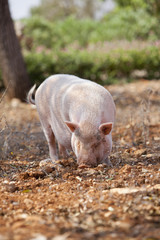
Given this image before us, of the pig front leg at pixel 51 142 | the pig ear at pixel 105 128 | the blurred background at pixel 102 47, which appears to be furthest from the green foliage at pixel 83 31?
the pig ear at pixel 105 128

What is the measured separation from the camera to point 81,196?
2930mm

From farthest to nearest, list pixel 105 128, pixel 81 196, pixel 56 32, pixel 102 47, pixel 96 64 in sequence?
pixel 56 32, pixel 102 47, pixel 96 64, pixel 105 128, pixel 81 196

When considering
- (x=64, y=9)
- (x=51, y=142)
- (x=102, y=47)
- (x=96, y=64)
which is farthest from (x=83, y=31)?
(x=51, y=142)

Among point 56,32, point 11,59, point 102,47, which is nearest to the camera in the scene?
point 11,59

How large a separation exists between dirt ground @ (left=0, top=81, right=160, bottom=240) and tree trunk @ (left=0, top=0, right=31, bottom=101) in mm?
4419

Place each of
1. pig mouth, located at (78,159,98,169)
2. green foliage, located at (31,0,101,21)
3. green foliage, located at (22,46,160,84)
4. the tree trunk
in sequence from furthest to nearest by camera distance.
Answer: green foliage, located at (31,0,101,21), green foliage, located at (22,46,160,84), the tree trunk, pig mouth, located at (78,159,98,169)

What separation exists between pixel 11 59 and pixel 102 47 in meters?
6.41

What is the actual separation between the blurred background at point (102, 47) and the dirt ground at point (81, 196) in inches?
267

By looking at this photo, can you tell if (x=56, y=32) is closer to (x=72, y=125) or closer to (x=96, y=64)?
(x=96, y=64)

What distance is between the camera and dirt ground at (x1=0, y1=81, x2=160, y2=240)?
6.94 feet

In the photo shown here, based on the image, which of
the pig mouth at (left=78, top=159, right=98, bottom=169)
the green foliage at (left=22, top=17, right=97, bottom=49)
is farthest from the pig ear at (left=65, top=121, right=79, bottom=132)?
the green foliage at (left=22, top=17, right=97, bottom=49)

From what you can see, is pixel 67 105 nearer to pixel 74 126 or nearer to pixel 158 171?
pixel 74 126

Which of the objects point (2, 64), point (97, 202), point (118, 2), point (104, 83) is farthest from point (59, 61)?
point (97, 202)

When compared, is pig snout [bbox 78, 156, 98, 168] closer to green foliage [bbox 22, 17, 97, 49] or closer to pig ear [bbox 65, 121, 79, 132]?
pig ear [bbox 65, 121, 79, 132]
